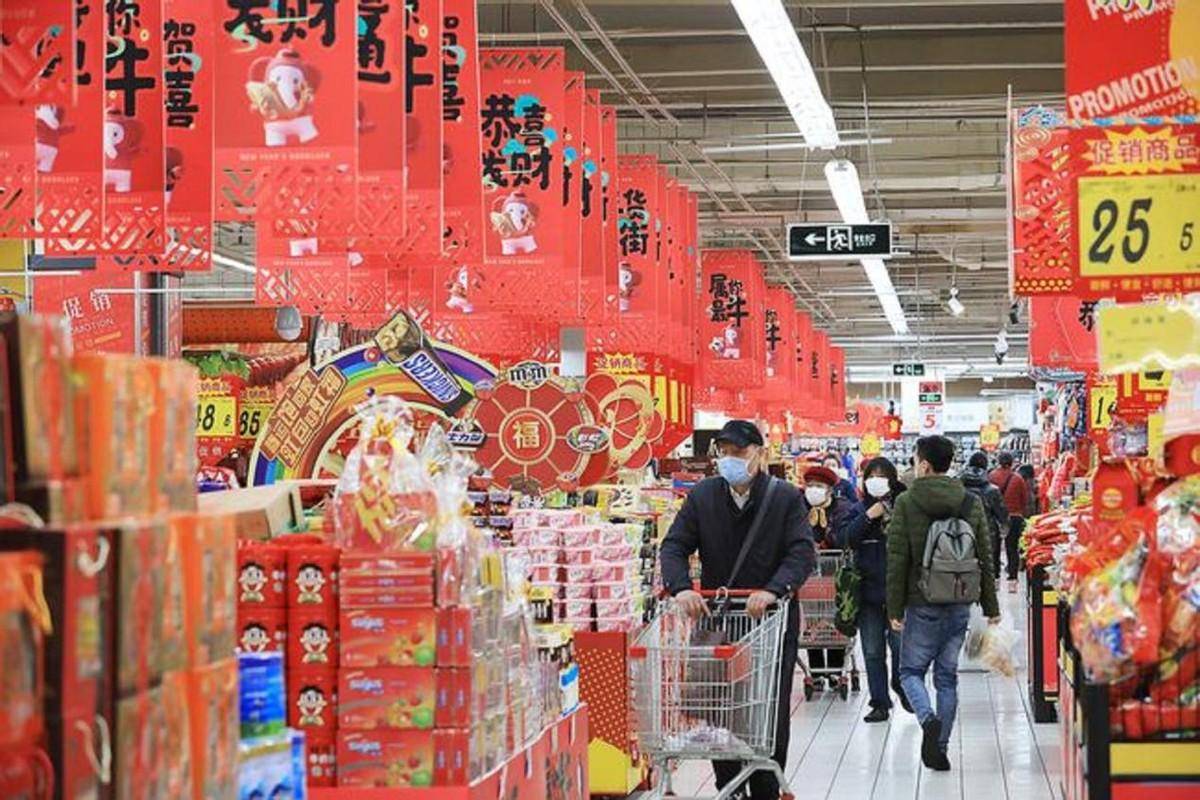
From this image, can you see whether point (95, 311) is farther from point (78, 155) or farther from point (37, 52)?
point (37, 52)

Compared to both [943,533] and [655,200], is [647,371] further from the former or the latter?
[943,533]

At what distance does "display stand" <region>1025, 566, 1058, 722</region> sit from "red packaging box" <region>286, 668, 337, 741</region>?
795cm

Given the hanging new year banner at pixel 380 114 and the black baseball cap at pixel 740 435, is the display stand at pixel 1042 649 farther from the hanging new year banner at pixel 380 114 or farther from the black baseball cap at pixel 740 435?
the hanging new year banner at pixel 380 114

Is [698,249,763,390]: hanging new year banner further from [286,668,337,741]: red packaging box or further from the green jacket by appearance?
[286,668,337,741]: red packaging box

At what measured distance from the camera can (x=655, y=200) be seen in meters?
16.5

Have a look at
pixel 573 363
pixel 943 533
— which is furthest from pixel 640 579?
pixel 573 363

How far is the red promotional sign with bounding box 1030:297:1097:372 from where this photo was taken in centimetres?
1534

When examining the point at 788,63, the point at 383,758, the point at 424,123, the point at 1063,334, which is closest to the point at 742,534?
the point at 424,123

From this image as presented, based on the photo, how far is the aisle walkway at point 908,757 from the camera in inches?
380

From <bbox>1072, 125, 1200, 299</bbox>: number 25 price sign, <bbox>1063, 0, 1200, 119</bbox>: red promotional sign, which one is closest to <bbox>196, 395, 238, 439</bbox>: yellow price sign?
<bbox>1063, 0, 1200, 119</bbox>: red promotional sign

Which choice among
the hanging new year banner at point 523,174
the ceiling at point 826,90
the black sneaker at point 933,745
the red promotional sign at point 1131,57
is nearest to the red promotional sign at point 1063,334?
the ceiling at point 826,90

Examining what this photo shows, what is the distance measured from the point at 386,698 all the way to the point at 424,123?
4.36m

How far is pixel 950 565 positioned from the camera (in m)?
9.97

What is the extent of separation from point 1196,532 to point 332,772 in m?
2.31
